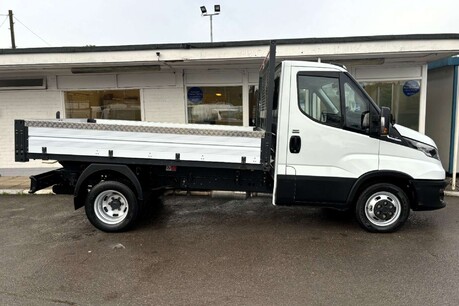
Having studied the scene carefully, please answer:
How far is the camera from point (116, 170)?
17.6 feet

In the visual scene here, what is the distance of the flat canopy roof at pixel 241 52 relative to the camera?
767 centimetres

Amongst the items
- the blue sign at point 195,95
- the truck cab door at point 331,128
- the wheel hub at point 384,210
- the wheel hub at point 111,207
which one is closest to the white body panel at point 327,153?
the truck cab door at point 331,128

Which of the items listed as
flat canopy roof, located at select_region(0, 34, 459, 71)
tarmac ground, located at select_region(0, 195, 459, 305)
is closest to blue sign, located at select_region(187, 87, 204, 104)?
flat canopy roof, located at select_region(0, 34, 459, 71)

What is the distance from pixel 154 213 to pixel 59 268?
2412 mm

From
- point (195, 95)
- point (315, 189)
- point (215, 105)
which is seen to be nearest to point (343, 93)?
point (315, 189)

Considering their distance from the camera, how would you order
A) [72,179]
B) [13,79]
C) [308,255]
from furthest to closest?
1. [13,79]
2. [72,179]
3. [308,255]

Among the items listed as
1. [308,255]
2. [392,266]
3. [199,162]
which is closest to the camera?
[392,266]

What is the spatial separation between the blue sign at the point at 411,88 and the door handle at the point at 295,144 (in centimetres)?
538

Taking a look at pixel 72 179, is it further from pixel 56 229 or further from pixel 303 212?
pixel 303 212

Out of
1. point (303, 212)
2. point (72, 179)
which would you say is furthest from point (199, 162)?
point (303, 212)

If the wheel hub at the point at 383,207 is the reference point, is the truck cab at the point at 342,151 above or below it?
above

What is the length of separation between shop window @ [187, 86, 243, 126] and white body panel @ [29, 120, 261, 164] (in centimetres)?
452

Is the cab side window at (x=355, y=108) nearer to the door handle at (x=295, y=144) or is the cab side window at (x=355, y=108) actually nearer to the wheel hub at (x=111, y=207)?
the door handle at (x=295, y=144)

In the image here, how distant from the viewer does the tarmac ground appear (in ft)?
12.1
